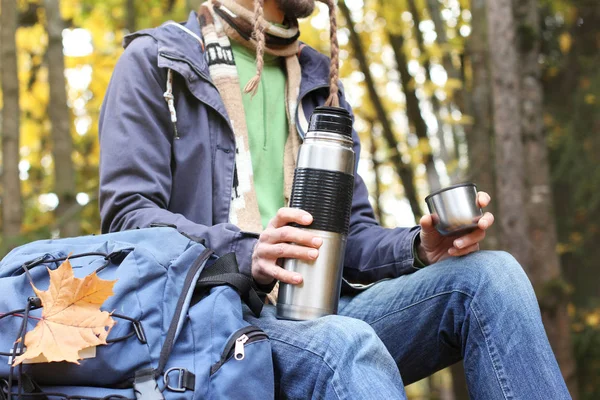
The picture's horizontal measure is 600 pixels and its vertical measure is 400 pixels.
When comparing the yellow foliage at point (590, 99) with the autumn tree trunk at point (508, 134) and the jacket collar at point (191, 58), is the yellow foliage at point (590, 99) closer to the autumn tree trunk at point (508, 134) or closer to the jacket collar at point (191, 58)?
the autumn tree trunk at point (508, 134)

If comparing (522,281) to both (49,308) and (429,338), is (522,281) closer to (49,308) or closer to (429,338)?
(429,338)

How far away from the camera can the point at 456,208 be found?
6.20 feet

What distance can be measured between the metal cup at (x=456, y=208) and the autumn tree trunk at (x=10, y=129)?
2982mm

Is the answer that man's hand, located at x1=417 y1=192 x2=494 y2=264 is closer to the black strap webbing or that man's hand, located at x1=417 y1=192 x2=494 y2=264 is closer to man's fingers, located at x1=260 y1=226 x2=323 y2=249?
man's fingers, located at x1=260 y1=226 x2=323 y2=249

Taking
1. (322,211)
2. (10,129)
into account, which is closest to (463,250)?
(322,211)

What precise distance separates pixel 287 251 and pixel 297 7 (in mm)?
968

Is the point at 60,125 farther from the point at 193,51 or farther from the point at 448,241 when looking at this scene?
the point at 448,241

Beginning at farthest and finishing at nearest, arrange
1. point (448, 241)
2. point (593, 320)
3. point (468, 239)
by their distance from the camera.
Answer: point (593, 320) < point (448, 241) < point (468, 239)

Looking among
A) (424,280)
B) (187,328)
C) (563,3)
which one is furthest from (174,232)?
(563,3)

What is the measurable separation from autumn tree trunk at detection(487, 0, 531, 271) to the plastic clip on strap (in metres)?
3.05

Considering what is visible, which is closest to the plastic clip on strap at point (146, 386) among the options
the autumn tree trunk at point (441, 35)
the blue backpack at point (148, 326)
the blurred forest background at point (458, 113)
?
the blue backpack at point (148, 326)

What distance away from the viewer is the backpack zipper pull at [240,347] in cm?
161

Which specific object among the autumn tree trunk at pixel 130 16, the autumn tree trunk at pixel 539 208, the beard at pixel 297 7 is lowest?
the autumn tree trunk at pixel 539 208

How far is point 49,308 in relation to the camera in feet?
A: 5.09
